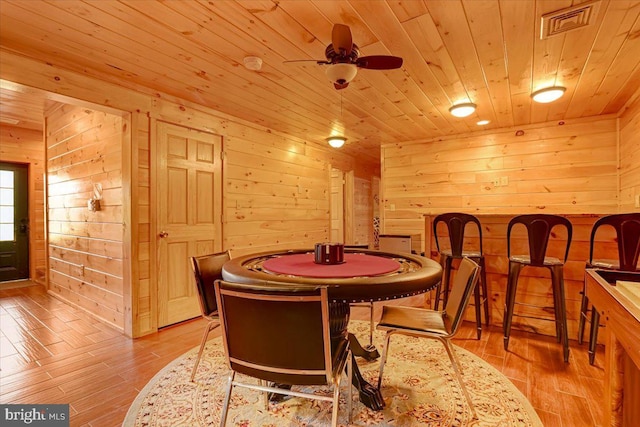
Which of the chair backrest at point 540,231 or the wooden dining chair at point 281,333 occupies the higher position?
the chair backrest at point 540,231

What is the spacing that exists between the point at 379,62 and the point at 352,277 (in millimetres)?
1368

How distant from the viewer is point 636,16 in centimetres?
192

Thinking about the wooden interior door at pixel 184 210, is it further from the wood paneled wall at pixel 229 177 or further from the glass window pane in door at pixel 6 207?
the glass window pane in door at pixel 6 207

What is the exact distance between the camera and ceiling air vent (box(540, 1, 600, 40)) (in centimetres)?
181

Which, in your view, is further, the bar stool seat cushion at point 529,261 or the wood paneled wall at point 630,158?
the wood paneled wall at point 630,158

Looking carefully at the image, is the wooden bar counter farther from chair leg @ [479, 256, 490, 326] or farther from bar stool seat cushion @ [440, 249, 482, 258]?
chair leg @ [479, 256, 490, 326]

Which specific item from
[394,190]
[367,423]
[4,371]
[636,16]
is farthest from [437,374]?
[394,190]

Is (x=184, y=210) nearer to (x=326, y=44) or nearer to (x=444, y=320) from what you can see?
(x=326, y=44)

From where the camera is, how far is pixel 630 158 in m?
3.47

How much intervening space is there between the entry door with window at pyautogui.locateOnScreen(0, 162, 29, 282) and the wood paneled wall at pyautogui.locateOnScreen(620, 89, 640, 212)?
820 cm

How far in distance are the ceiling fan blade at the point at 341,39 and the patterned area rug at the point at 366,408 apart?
2036 mm

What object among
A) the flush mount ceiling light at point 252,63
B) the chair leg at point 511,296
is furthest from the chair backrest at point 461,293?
the flush mount ceiling light at point 252,63

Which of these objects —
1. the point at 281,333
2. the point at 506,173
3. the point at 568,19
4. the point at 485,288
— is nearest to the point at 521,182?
the point at 506,173

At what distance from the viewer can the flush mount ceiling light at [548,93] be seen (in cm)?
300
